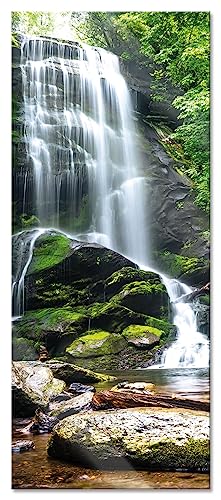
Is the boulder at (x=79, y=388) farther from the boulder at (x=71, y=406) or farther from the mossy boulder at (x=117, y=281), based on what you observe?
the mossy boulder at (x=117, y=281)

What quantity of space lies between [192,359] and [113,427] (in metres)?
0.38

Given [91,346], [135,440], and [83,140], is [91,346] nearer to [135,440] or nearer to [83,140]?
[135,440]

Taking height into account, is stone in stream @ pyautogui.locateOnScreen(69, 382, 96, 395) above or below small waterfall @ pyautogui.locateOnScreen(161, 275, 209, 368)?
below

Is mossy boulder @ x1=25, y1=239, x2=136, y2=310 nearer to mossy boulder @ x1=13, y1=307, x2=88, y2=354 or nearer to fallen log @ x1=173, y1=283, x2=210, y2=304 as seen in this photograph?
mossy boulder @ x1=13, y1=307, x2=88, y2=354

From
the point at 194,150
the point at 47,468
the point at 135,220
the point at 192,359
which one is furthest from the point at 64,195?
the point at 47,468

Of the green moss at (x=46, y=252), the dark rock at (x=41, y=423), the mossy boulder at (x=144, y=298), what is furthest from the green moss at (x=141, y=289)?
the dark rock at (x=41, y=423)

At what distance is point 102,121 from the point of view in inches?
102

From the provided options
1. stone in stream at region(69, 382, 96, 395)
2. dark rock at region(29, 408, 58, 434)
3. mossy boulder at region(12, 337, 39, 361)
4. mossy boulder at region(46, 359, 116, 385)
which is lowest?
dark rock at region(29, 408, 58, 434)

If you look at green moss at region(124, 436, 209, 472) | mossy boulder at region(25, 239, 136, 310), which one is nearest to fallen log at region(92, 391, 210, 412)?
green moss at region(124, 436, 209, 472)

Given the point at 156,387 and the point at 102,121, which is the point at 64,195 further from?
the point at 156,387

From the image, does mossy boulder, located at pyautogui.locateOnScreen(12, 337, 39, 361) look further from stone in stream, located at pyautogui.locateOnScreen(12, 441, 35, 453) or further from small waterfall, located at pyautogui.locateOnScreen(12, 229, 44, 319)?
stone in stream, located at pyautogui.locateOnScreen(12, 441, 35, 453)

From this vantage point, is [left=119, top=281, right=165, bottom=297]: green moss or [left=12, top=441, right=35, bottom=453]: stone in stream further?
[left=119, top=281, right=165, bottom=297]: green moss

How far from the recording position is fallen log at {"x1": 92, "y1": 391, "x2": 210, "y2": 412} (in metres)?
2.51

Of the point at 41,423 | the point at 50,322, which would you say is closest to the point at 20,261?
the point at 50,322
